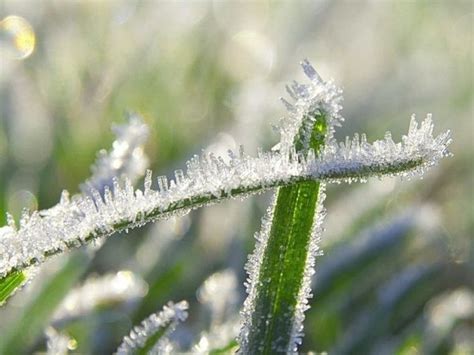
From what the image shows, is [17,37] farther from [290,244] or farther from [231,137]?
[290,244]

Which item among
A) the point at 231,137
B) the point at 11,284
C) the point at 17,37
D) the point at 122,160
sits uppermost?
the point at 17,37

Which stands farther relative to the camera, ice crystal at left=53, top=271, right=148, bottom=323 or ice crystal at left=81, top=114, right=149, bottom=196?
ice crystal at left=53, top=271, right=148, bottom=323

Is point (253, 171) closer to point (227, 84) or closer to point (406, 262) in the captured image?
point (406, 262)

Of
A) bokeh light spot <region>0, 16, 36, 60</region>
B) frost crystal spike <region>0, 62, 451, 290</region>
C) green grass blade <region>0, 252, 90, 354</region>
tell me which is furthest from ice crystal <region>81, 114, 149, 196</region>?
bokeh light spot <region>0, 16, 36, 60</region>

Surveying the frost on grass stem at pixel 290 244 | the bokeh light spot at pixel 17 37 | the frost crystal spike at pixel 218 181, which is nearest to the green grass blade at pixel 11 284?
the frost crystal spike at pixel 218 181

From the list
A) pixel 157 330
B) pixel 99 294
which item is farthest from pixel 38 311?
pixel 157 330

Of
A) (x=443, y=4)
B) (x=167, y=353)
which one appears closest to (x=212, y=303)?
(x=167, y=353)

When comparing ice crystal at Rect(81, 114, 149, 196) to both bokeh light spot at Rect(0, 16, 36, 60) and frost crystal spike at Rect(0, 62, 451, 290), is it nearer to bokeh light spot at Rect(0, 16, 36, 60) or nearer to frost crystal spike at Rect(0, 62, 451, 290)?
frost crystal spike at Rect(0, 62, 451, 290)

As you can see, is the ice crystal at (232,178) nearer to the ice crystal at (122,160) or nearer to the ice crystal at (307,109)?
the ice crystal at (307,109)
